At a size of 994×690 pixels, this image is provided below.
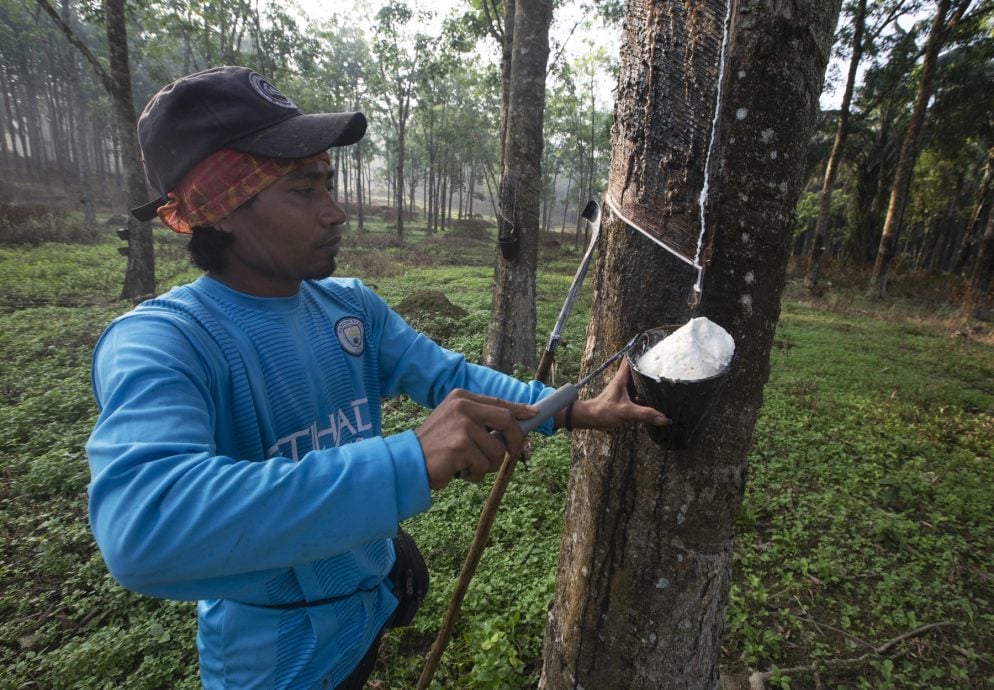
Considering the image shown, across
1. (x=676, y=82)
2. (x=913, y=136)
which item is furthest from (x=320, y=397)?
(x=913, y=136)

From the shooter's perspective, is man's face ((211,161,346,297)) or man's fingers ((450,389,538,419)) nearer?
man's fingers ((450,389,538,419))

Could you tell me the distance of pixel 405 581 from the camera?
1.78 m

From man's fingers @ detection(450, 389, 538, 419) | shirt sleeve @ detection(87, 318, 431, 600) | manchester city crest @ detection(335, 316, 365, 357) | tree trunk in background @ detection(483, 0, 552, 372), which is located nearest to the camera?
shirt sleeve @ detection(87, 318, 431, 600)

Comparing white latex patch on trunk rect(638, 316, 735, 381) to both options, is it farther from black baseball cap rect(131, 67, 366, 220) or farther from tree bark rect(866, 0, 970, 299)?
tree bark rect(866, 0, 970, 299)

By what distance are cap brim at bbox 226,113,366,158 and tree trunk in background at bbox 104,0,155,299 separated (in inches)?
313

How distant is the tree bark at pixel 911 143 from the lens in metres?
11.8

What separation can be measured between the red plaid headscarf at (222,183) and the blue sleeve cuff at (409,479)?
0.88 m

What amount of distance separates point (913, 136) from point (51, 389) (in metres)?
18.5

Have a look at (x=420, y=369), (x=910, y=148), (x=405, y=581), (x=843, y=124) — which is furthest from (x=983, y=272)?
(x=405, y=581)

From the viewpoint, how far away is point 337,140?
1381mm

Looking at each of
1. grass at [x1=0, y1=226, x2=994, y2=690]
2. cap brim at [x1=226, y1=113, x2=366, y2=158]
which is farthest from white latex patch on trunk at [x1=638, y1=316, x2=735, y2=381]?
grass at [x1=0, y1=226, x2=994, y2=690]

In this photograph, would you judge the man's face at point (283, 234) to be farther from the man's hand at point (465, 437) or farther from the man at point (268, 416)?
the man's hand at point (465, 437)

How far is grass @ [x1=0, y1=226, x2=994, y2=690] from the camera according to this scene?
8.36ft

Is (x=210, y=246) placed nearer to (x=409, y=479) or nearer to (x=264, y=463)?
(x=264, y=463)
